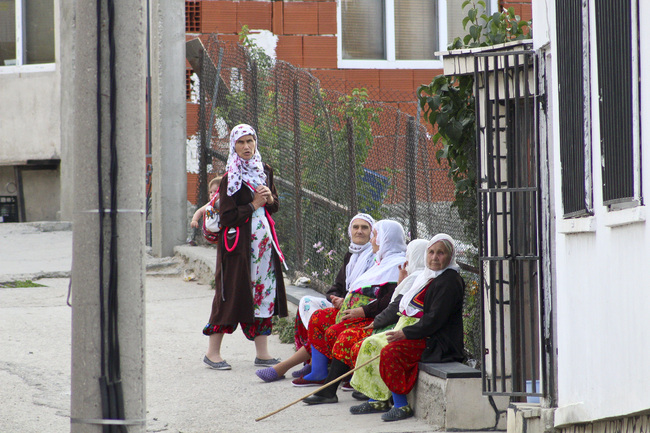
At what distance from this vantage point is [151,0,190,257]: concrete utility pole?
11297 mm

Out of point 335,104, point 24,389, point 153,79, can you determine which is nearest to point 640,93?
point 24,389

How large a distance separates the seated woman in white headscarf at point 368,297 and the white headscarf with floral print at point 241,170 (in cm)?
114

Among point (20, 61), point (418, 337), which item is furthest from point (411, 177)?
point (20, 61)

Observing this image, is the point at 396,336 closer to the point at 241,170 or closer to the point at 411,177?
the point at 411,177

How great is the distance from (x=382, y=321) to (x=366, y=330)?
0.21 metres

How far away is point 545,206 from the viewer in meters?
5.07

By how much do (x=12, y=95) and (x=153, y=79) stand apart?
4.12 metres

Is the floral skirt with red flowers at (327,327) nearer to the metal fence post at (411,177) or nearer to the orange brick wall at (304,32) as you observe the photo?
the metal fence post at (411,177)

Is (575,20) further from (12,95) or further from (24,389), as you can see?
(12,95)

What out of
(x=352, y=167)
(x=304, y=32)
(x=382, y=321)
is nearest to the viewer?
(x=382, y=321)

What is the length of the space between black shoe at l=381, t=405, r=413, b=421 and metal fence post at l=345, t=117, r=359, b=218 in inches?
106

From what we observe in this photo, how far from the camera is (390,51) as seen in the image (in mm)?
14352

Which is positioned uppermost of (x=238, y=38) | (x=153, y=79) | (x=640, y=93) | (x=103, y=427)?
(x=238, y=38)

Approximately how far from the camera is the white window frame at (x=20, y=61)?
1463cm
